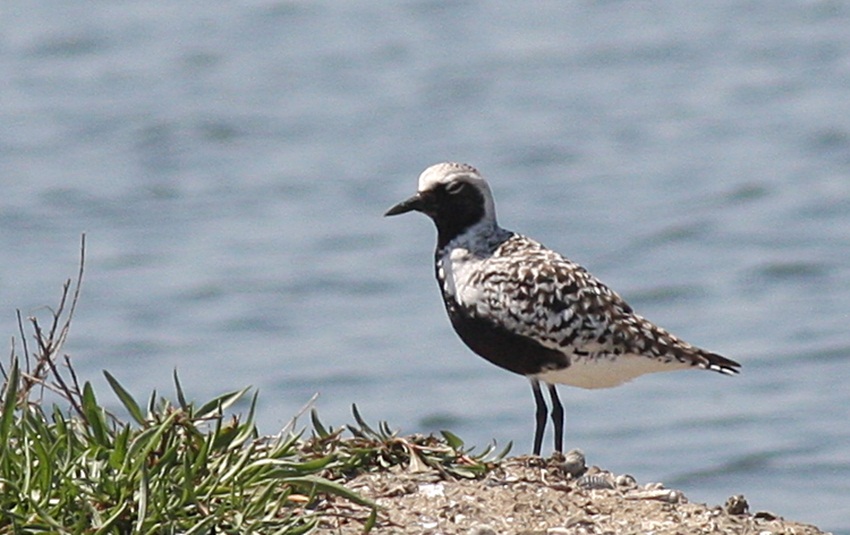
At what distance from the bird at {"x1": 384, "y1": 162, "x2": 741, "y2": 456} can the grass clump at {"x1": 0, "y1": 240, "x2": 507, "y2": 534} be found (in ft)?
Answer: 6.89

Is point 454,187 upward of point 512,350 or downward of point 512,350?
upward

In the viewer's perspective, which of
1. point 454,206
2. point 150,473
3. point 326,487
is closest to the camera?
point 150,473

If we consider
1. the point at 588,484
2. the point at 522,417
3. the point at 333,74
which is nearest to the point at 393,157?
the point at 333,74

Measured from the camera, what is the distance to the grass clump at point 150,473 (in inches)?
233

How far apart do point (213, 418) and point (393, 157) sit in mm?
15321

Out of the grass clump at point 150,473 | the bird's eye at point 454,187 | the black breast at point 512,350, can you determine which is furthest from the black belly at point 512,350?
the grass clump at point 150,473

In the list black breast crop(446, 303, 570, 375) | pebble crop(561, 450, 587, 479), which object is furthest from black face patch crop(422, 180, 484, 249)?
pebble crop(561, 450, 587, 479)

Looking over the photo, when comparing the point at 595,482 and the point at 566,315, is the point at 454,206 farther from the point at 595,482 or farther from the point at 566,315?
the point at 595,482

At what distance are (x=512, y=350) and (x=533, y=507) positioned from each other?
6.54 feet

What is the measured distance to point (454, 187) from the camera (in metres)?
9.15

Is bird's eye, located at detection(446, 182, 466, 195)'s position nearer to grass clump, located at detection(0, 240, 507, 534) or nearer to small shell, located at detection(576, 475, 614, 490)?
small shell, located at detection(576, 475, 614, 490)

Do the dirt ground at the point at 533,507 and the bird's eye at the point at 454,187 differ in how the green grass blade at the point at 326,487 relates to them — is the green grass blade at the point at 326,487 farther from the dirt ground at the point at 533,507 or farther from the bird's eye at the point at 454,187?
the bird's eye at the point at 454,187

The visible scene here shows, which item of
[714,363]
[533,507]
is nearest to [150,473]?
[533,507]

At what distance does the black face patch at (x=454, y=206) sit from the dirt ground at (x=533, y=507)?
218 cm
